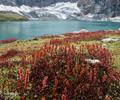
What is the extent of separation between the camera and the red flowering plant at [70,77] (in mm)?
11375

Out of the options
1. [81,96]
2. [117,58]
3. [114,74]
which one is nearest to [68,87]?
[81,96]

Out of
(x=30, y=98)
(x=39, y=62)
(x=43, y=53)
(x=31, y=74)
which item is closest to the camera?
(x=30, y=98)

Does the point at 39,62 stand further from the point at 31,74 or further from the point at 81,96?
the point at 81,96

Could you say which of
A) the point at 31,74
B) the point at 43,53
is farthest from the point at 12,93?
the point at 43,53

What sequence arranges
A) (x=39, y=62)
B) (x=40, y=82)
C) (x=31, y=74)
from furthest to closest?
(x=39, y=62)
(x=31, y=74)
(x=40, y=82)

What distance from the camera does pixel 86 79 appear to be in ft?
40.5

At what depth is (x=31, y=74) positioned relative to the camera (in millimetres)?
13219

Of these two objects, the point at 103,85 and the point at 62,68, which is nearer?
the point at 103,85

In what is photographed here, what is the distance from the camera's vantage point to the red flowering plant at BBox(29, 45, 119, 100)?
11.4 metres

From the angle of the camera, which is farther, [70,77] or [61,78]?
[70,77]

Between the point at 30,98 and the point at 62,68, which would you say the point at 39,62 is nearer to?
the point at 62,68

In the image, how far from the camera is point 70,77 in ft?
42.1

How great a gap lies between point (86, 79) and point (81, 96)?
1.25 metres

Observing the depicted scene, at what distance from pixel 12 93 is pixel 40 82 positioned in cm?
132
